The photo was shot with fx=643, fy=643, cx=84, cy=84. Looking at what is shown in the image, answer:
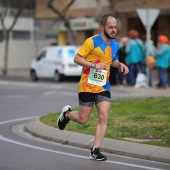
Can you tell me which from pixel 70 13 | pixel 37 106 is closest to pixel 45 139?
pixel 37 106

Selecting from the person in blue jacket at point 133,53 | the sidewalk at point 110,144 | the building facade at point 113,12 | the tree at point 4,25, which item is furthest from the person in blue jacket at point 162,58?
the tree at point 4,25

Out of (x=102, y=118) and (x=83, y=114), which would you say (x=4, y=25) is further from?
(x=102, y=118)

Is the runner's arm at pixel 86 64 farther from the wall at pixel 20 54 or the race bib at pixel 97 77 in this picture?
the wall at pixel 20 54

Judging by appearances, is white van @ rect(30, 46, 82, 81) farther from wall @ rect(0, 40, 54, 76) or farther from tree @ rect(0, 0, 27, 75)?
wall @ rect(0, 40, 54, 76)

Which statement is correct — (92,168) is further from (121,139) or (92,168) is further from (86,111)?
(121,139)

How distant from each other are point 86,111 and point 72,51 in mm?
19629

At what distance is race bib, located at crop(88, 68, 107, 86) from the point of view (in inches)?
350

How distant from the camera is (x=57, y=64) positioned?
2889cm

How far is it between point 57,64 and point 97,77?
2006 centimetres

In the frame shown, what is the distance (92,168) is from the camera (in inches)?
331

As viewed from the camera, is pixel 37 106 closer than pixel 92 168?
No

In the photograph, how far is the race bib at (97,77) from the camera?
890cm

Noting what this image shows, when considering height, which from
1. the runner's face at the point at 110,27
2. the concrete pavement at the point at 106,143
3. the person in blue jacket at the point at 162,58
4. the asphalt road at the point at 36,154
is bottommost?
the asphalt road at the point at 36,154

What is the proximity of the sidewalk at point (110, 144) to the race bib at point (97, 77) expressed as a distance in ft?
4.21
